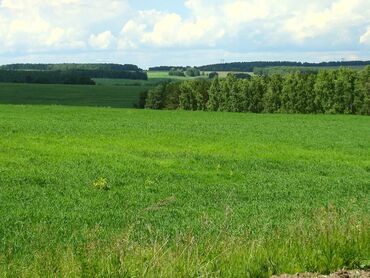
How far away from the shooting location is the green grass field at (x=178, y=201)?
6.96 m

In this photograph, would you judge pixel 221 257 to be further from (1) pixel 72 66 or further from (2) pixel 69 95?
(1) pixel 72 66

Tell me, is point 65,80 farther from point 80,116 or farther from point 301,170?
point 301,170

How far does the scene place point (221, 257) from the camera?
700cm

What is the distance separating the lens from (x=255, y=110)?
8000 cm

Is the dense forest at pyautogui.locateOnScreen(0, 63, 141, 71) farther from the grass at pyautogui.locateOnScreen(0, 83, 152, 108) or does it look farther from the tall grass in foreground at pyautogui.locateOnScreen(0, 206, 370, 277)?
the tall grass in foreground at pyautogui.locateOnScreen(0, 206, 370, 277)

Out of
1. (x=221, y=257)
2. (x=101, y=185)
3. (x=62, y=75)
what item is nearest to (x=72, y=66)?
(x=62, y=75)

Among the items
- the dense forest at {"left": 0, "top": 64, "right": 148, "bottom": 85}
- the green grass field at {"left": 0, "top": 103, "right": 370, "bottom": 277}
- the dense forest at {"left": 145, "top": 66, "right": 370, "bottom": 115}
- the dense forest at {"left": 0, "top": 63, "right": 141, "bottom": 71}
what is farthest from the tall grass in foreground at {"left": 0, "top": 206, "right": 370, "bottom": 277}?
the dense forest at {"left": 0, "top": 63, "right": 141, "bottom": 71}

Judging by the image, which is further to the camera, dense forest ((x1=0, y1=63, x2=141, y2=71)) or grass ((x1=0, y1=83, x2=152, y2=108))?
dense forest ((x1=0, y1=63, x2=141, y2=71))

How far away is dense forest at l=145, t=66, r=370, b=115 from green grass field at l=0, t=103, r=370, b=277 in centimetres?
3445

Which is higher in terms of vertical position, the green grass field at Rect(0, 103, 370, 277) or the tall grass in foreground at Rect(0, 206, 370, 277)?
the tall grass in foreground at Rect(0, 206, 370, 277)

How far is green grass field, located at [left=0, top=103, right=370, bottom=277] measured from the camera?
696 cm

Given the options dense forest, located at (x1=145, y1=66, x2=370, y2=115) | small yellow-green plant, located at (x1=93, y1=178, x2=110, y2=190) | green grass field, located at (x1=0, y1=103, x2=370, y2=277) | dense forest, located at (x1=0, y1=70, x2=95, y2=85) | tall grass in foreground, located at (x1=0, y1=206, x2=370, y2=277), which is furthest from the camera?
dense forest, located at (x1=0, y1=70, x2=95, y2=85)

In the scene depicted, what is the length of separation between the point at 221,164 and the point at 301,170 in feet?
9.34

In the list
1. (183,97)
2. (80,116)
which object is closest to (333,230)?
(80,116)
